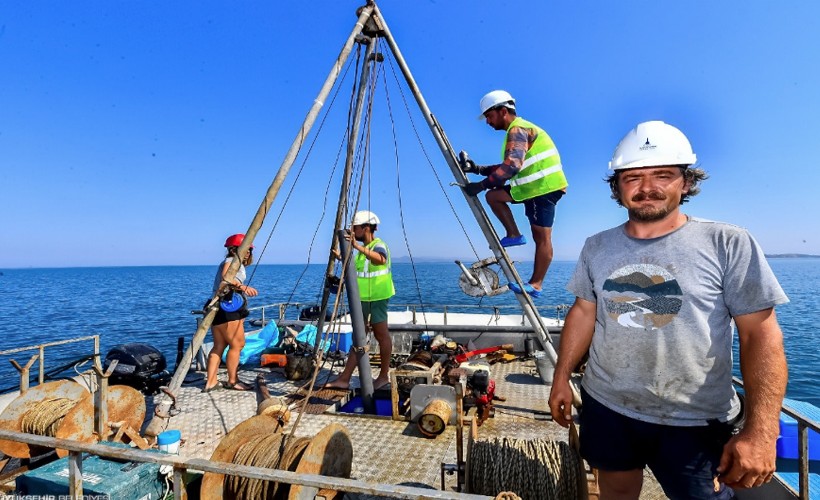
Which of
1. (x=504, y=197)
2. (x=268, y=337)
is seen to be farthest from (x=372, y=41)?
(x=268, y=337)

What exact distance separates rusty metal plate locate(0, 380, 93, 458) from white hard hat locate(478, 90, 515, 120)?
5.67 m

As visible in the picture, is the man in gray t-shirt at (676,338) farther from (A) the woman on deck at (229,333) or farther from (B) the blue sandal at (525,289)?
(A) the woman on deck at (229,333)

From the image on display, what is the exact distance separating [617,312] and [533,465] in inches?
82.0

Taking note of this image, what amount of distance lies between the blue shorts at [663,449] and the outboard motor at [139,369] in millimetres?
7890

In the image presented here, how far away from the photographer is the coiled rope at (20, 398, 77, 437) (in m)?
4.77

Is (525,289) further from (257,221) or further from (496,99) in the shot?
(257,221)

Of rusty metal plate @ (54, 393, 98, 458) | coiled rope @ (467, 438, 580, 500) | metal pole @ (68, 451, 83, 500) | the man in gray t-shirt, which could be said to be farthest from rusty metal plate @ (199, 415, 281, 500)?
the man in gray t-shirt

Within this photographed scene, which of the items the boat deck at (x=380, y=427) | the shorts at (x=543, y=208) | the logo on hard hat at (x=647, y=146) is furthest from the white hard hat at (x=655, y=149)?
the boat deck at (x=380, y=427)

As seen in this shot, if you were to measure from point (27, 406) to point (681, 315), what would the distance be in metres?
6.76

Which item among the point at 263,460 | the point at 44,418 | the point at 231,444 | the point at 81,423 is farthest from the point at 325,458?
the point at 44,418

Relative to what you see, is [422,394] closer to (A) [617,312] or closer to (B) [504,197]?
(B) [504,197]

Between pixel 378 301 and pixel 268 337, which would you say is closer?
pixel 378 301

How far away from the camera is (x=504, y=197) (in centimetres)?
572

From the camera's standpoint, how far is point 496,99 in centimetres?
543
